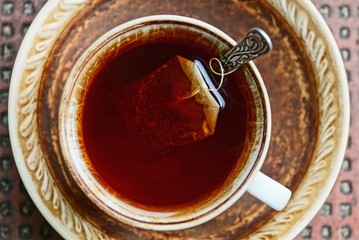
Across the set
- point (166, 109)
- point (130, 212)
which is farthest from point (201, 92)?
point (130, 212)

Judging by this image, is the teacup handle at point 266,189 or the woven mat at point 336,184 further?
the woven mat at point 336,184

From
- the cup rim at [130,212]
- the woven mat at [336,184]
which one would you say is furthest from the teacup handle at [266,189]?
A: the woven mat at [336,184]

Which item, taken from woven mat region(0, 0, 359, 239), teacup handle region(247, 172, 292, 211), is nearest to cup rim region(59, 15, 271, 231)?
teacup handle region(247, 172, 292, 211)

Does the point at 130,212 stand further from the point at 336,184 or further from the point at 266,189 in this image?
the point at 336,184

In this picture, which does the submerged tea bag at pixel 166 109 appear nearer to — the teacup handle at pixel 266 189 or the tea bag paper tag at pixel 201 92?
the tea bag paper tag at pixel 201 92

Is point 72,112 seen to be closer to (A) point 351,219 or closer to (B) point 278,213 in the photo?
(B) point 278,213

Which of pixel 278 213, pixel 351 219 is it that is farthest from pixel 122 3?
pixel 351 219

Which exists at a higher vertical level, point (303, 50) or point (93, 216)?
point (303, 50)

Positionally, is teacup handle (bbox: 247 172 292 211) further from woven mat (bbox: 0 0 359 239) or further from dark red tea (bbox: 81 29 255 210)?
woven mat (bbox: 0 0 359 239)
